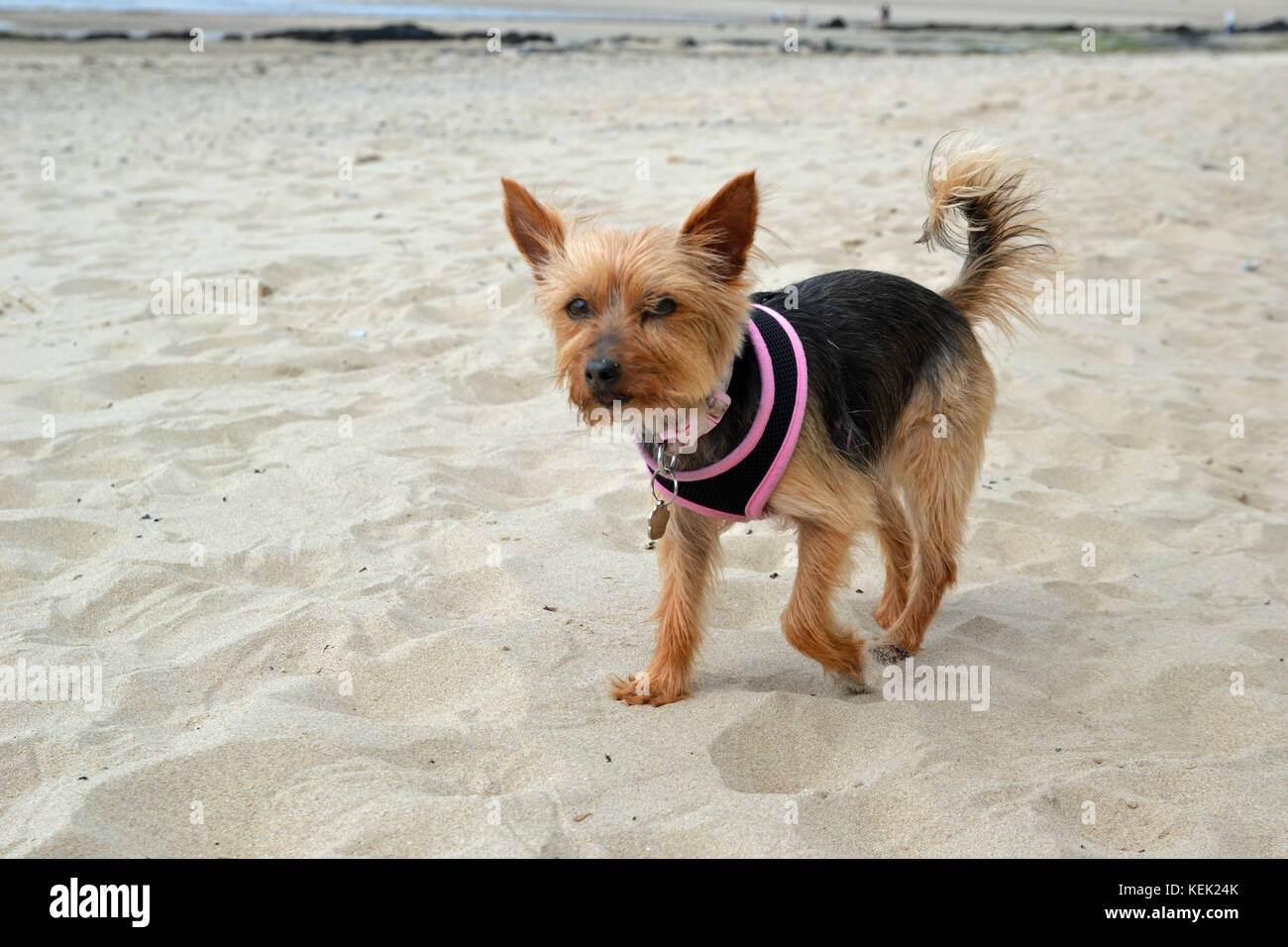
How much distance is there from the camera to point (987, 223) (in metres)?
4.11

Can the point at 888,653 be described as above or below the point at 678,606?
below

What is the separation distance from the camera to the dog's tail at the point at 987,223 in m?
4.01

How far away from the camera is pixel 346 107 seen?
1434cm

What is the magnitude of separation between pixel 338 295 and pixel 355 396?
5.21 ft

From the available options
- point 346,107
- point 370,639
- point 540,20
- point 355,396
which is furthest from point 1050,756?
point 540,20

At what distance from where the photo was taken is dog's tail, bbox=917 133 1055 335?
4012 mm

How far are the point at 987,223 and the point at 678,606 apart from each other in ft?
6.16

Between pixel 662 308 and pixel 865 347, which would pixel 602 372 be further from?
pixel 865 347

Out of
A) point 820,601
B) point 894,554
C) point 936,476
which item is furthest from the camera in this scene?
point 894,554

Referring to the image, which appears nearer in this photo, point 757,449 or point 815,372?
point 757,449

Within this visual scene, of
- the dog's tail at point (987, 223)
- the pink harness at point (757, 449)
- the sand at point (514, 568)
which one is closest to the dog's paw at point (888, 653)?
the sand at point (514, 568)

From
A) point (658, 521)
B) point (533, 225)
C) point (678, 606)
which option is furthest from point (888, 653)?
point (533, 225)

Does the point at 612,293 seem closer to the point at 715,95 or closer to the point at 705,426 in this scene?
the point at 705,426
